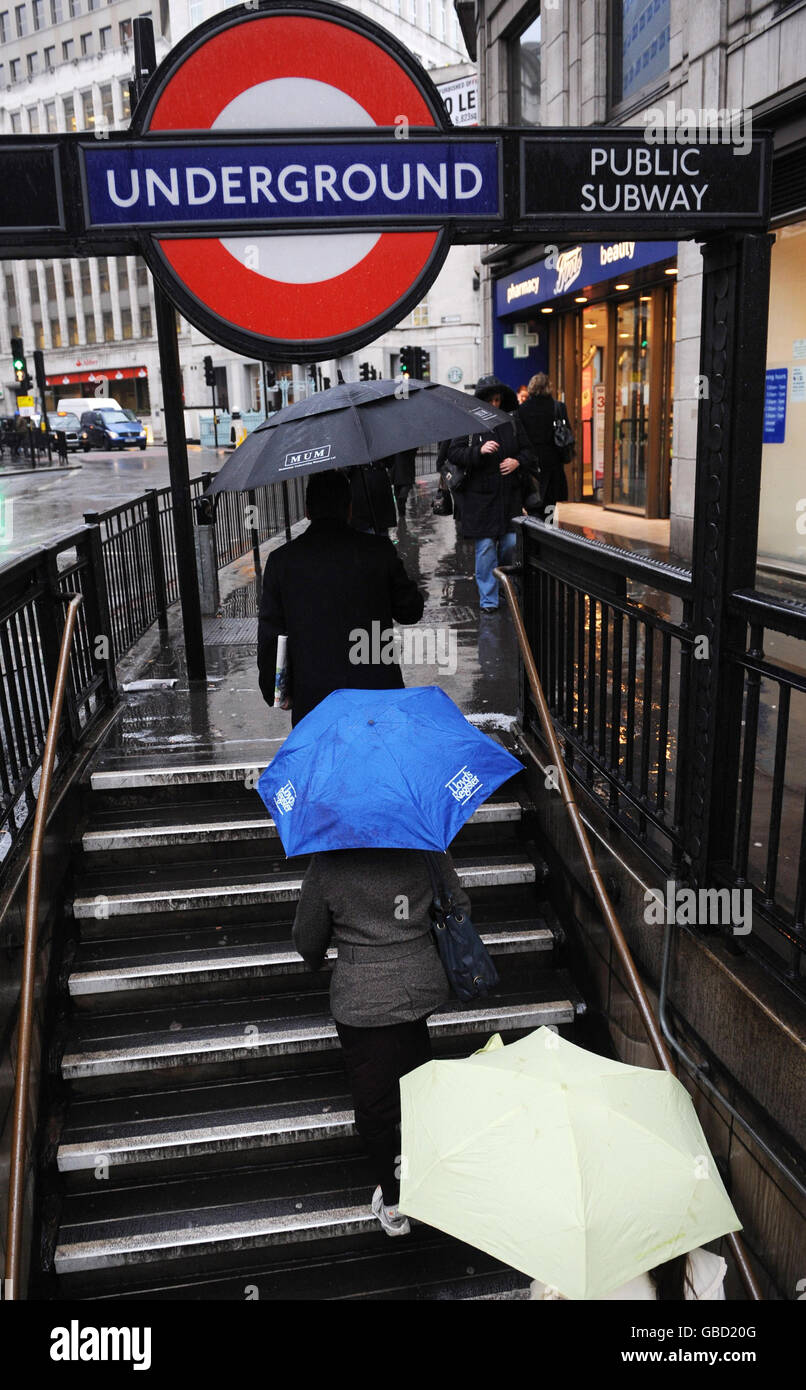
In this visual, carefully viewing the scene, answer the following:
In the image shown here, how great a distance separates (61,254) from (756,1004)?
297 cm

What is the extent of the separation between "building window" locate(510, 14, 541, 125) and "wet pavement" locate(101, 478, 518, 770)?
11.3 metres

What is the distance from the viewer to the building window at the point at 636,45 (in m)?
12.5

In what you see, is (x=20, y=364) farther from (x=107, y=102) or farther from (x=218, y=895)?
(x=107, y=102)

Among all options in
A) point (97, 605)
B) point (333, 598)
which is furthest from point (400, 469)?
point (333, 598)

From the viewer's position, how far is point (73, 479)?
30562 millimetres

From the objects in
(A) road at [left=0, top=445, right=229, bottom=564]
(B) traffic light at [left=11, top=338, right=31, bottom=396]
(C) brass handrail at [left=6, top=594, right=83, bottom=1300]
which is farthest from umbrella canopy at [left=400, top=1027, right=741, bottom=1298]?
(B) traffic light at [left=11, top=338, right=31, bottom=396]

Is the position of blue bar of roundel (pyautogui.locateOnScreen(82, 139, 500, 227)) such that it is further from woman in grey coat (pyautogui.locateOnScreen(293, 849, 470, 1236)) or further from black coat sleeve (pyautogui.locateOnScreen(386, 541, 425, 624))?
woman in grey coat (pyautogui.locateOnScreen(293, 849, 470, 1236))

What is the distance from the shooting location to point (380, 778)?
2871 mm

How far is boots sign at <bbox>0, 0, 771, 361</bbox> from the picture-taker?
2.69 meters

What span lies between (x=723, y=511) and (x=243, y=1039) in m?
2.82

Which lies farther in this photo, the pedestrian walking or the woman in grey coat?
the pedestrian walking

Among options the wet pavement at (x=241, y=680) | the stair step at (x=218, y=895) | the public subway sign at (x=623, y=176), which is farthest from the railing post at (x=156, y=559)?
the public subway sign at (x=623, y=176)

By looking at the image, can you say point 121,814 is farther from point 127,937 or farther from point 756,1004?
point 756,1004

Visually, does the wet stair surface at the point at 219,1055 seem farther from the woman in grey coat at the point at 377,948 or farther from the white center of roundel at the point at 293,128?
the white center of roundel at the point at 293,128
